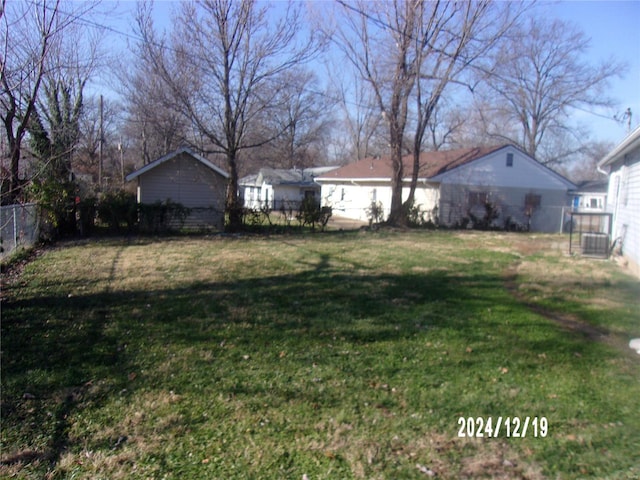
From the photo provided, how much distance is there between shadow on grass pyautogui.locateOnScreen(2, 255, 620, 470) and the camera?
432 centimetres

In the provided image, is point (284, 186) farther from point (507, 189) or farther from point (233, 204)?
point (233, 204)

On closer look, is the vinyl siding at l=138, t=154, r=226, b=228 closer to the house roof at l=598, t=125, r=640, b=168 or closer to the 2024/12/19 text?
the house roof at l=598, t=125, r=640, b=168

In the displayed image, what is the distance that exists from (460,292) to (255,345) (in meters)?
4.20

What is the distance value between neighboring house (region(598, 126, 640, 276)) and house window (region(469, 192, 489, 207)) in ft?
29.6

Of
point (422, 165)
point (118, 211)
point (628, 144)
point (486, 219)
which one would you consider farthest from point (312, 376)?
point (422, 165)

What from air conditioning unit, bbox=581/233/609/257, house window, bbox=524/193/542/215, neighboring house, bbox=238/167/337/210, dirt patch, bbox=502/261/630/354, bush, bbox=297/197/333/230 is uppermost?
neighboring house, bbox=238/167/337/210

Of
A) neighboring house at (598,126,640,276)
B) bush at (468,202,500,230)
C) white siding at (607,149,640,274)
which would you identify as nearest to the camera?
neighboring house at (598,126,640,276)

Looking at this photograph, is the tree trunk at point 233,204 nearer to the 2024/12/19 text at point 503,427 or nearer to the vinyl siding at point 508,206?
the vinyl siding at point 508,206

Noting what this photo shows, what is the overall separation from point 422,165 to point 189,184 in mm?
11942

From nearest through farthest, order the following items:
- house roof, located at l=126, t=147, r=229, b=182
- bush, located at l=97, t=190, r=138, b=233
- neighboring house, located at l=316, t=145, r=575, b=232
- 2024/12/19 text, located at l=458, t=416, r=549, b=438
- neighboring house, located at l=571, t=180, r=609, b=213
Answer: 2024/12/19 text, located at l=458, t=416, r=549, b=438, bush, located at l=97, t=190, r=138, b=233, house roof, located at l=126, t=147, r=229, b=182, neighboring house, located at l=316, t=145, r=575, b=232, neighboring house, located at l=571, t=180, r=609, b=213

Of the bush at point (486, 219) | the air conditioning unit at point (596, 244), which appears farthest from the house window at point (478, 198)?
the air conditioning unit at point (596, 244)

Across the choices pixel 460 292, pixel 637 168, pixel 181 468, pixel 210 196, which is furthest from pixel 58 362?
pixel 210 196

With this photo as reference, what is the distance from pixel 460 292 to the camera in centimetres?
838

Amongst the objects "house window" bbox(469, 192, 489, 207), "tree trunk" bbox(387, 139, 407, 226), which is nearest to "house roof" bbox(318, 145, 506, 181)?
"house window" bbox(469, 192, 489, 207)
